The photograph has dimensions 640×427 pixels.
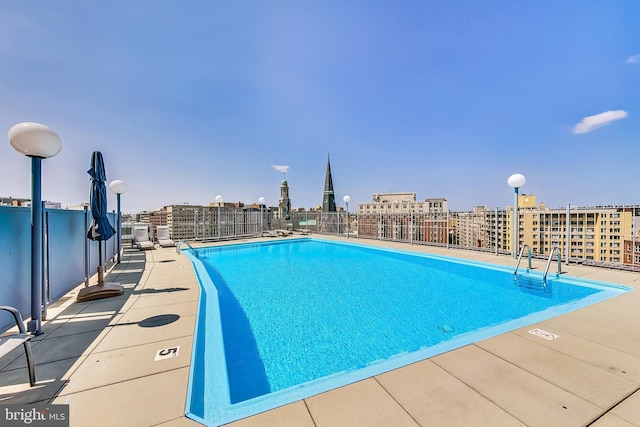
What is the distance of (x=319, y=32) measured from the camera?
8.99m

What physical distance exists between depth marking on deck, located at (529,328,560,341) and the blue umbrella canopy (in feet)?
22.2

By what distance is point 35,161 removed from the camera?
8.87ft

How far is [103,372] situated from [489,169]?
21.1 m

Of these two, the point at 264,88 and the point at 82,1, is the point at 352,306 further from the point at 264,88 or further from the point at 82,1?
the point at 264,88

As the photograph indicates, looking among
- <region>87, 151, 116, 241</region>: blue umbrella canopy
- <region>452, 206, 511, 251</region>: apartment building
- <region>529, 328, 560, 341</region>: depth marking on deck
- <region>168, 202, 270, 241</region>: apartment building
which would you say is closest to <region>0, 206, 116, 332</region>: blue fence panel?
<region>87, 151, 116, 241</region>: blue umbrella canopy

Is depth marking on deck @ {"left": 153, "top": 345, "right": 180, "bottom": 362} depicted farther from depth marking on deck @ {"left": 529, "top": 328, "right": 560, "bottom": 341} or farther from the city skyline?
depth marking on deck @ {"left": 529, "top": 328, "right": 560, "bottom": 341}

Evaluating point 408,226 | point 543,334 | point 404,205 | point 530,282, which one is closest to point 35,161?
point 543,334

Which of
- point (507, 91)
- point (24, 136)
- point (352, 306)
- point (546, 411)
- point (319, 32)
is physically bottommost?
point (352, 306)

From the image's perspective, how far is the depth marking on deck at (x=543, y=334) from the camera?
2.74m

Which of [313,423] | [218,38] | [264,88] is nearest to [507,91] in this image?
[264,88]

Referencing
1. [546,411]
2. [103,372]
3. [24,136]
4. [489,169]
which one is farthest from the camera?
[489,169]

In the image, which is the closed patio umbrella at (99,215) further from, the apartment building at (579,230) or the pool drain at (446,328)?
the apartment building at (579,230)

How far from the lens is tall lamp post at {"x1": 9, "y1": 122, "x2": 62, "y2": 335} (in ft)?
8.40

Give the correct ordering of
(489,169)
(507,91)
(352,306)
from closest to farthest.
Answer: (352,306), (507,91), (489,169)
